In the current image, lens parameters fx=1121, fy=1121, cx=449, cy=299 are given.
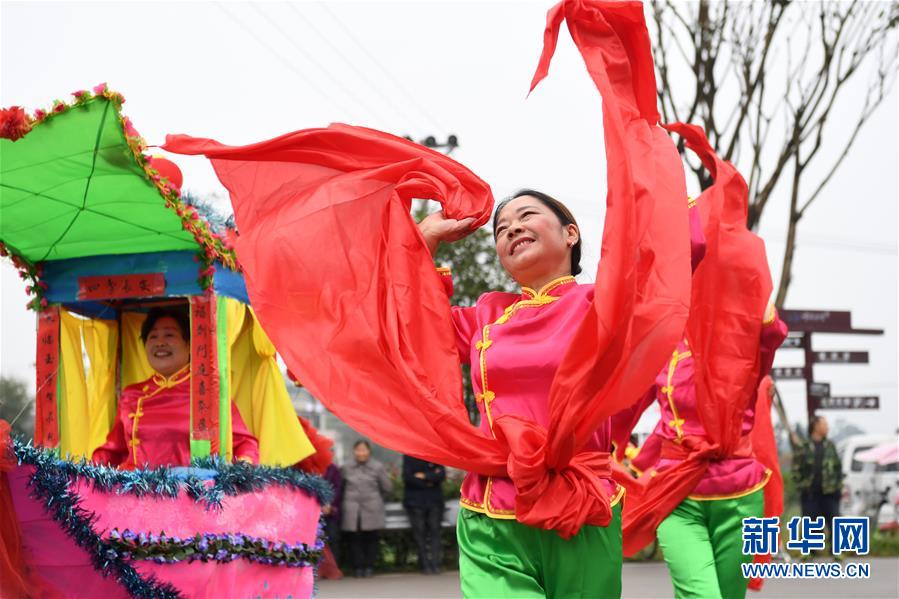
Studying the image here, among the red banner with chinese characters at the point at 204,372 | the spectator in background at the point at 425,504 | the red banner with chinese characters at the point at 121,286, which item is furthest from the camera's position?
the spectator in background at the point at 425,504

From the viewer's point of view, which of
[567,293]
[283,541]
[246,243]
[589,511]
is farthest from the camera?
[283,541]

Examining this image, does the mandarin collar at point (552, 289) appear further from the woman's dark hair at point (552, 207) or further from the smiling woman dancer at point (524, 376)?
the woman's dark hair at point (552, 207)

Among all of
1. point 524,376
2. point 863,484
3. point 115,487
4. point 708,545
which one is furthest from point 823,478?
point 524,376

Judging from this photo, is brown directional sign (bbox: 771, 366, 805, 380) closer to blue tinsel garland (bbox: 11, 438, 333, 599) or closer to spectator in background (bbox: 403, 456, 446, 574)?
spectator in background (bbox: 403, 456, 446, 574)

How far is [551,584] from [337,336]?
1059mm

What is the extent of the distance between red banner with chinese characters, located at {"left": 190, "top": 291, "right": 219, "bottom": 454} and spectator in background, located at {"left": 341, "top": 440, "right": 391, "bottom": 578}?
16.7ft

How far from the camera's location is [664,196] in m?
3.31

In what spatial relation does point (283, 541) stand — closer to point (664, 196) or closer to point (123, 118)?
point (123, 118)

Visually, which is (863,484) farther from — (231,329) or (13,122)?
(13,122)

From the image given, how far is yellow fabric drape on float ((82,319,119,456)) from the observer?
7012 millimetres

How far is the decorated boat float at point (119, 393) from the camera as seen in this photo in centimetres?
505

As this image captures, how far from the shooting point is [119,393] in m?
7.21

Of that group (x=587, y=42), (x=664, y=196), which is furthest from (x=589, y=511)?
(x=587, y=42)

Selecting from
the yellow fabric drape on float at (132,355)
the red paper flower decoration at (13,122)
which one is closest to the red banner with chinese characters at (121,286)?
the yellow fabric drape on float at (132,355)
